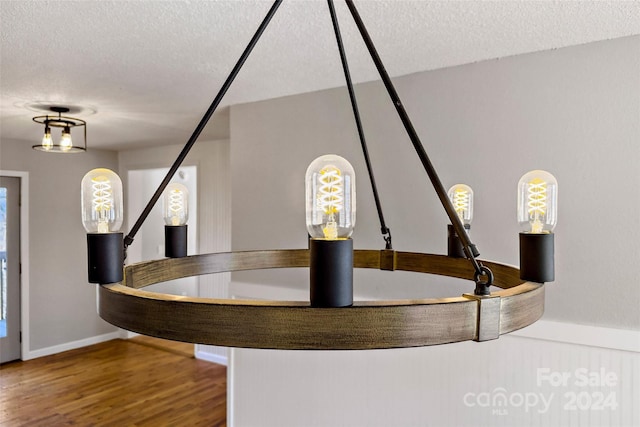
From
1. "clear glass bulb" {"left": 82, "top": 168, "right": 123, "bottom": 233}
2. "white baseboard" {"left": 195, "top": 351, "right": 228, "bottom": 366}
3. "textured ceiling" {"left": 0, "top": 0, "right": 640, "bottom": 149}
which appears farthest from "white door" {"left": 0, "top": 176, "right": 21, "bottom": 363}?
"clear glass bulb" {"left": 82, "top": 168, "right": 123, "bottom": 233}

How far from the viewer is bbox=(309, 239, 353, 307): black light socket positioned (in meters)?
0.54

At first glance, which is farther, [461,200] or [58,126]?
[58,126]

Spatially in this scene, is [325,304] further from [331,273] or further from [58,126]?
[58,126]

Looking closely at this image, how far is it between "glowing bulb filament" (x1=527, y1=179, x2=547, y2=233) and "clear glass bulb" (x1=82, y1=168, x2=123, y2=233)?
2.65 feet

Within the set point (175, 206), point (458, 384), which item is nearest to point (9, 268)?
point (175, 206)

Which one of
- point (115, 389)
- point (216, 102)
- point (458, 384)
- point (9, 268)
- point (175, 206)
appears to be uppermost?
point (216, 102)

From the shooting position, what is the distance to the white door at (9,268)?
4359 millimetres

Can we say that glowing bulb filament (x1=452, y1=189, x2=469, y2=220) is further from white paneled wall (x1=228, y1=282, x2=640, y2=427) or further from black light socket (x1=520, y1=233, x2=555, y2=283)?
white paneled wall (x1=228, y1=282, x2=640, y2=427)

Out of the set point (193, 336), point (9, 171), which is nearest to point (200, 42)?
point (193, 336)

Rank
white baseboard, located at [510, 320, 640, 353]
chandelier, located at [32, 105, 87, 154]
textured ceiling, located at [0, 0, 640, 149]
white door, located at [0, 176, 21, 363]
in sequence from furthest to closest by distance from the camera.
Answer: white door, located at [0, 176, 21, 363] → chandelier, located at [32, 105, 87, 154] → white baseboard, located at [510, 320, 640, 353] → textured ceiling, located at [0, 0, 640, 149]

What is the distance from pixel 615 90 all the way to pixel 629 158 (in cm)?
27

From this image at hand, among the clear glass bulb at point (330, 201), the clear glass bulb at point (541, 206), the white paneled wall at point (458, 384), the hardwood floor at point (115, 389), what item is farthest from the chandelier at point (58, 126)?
the clear glass bulb at point (541, 206)

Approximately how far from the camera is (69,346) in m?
4.85

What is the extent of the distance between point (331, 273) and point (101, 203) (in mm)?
490
